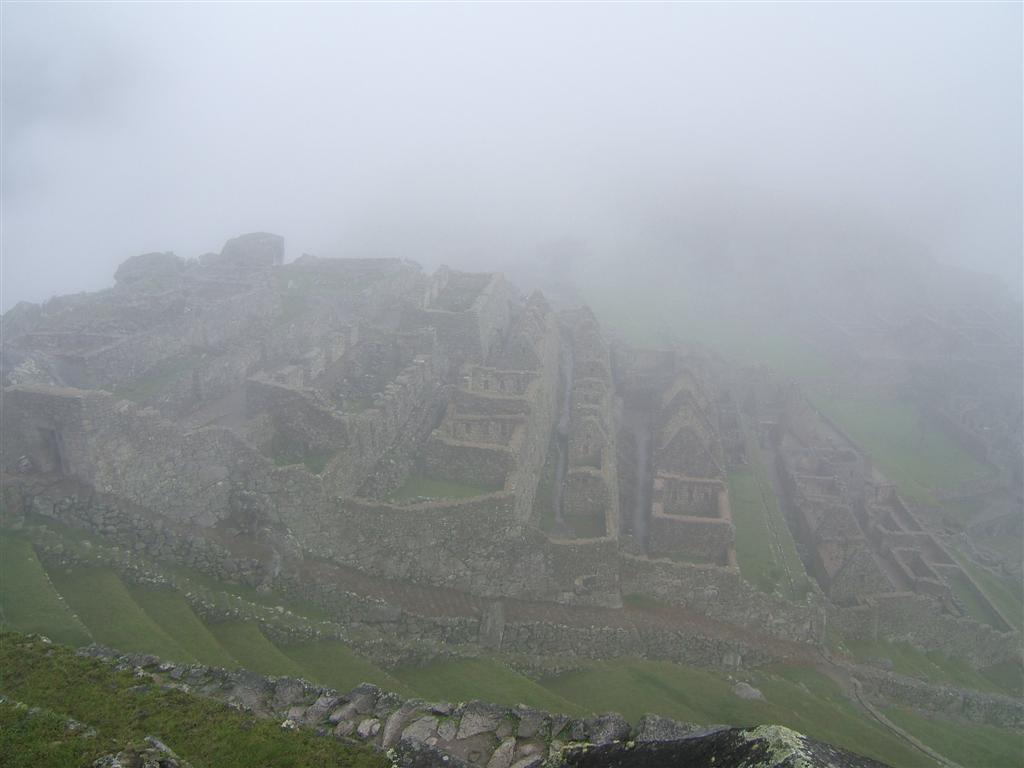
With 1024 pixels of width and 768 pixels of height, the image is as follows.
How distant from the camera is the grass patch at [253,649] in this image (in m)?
15.6

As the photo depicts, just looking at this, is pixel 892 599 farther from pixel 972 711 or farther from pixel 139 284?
pixel 139 284

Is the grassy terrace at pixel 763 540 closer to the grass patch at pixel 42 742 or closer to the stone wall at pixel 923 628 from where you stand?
the stone wall at pixel 923 628

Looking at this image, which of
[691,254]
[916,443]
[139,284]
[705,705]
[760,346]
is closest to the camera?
[705,705]

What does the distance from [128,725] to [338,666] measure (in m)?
8.51

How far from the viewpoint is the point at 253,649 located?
1641 centimetres

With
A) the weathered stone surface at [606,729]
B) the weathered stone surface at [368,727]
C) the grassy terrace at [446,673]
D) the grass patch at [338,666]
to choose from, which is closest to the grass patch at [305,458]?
the grassy terrace at [446,673]

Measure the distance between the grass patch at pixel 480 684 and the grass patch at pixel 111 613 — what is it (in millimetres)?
5709

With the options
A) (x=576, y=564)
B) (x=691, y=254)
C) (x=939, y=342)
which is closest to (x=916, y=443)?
(x=939, y=342)

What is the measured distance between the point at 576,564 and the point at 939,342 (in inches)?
2689

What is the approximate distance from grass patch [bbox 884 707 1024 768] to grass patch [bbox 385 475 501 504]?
593 inches

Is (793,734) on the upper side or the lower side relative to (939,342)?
lower

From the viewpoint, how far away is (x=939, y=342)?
7419 cm

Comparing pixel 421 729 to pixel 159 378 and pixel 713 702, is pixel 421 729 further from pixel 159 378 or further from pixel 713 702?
pixel 159 378

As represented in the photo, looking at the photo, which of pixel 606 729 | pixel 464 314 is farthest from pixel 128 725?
pixel 464 314
